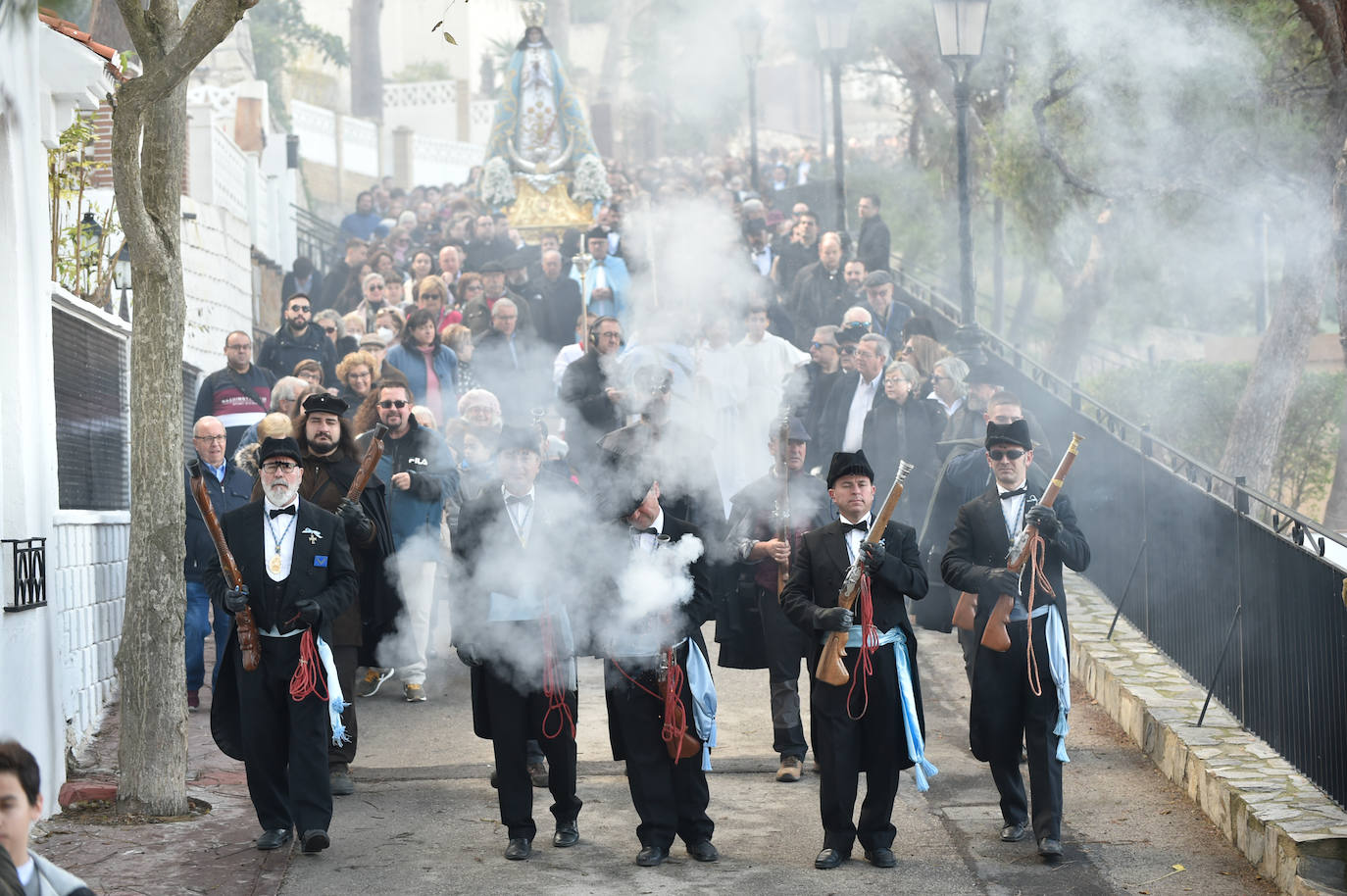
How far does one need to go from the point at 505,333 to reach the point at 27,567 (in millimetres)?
5741

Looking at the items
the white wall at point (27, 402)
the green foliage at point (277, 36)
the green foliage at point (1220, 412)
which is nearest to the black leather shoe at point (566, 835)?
the white wall at point (27, 402)

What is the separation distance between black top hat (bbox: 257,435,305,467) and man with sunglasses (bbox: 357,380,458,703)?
4.57 ft

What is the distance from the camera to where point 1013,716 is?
21.5 feet

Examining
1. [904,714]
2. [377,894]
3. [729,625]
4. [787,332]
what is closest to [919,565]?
[904,714]

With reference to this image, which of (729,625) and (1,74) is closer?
(1,74)

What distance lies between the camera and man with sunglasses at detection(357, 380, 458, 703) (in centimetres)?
859

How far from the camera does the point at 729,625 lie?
7762 mm

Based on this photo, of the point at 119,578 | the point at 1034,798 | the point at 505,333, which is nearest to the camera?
the point at 1034,798

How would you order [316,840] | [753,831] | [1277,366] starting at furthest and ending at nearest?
[1277,366], [753,831], [316,840]

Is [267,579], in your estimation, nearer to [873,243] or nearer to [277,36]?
[873,243]

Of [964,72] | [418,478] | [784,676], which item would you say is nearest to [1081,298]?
[964,72]

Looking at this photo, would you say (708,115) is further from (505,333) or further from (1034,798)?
(1034,798)

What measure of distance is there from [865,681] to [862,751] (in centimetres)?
28

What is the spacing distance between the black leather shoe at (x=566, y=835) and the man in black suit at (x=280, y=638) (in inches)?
35.8
